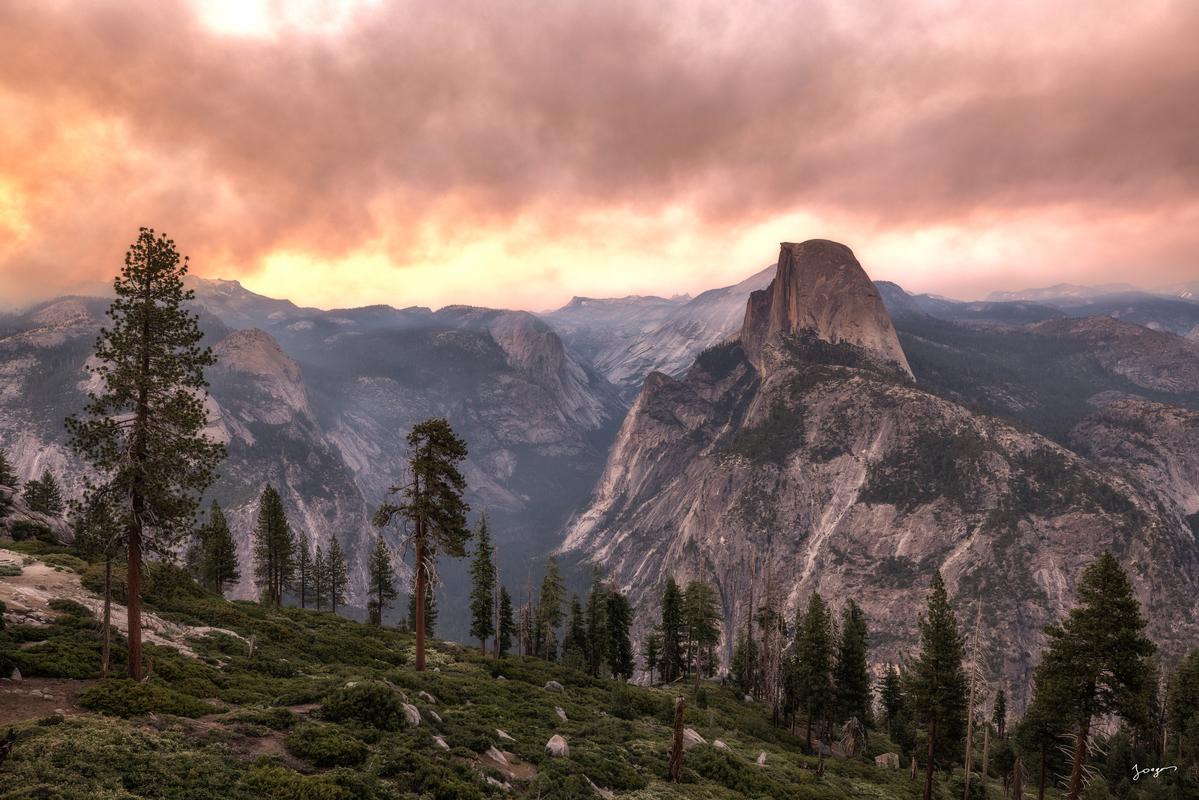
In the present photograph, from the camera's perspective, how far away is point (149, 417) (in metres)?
23.1

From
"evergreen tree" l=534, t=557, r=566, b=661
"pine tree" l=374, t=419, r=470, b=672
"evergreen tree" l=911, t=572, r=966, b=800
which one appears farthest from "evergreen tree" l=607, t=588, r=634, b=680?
"pine tree" l=374, t=419, r=470, b=672

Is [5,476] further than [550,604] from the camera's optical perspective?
No

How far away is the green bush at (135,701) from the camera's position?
2002 centimetres

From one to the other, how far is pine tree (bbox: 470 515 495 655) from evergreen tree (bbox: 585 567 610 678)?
13390 mm

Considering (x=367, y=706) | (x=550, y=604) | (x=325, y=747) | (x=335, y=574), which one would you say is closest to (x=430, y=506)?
(x=367, y=706)

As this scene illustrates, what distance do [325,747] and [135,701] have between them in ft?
23.2

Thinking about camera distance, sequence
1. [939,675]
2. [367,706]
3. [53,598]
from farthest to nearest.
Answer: [939,675], [53,598], [367,706]

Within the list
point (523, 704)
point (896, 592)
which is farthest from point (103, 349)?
point (896, 592)

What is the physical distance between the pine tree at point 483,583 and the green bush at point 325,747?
1987 inches

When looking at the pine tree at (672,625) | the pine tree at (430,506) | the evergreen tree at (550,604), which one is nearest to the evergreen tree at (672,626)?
the pine tree at (672,625)

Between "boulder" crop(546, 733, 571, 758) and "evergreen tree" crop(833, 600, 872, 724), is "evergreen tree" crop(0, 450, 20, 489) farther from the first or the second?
"evergreen tree" crop(833, 600, 872, 724)

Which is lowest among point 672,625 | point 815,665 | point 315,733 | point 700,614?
point 672,625

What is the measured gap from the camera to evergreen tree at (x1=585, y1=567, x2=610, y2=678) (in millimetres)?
80125

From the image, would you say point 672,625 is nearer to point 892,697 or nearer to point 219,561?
point 892,697
